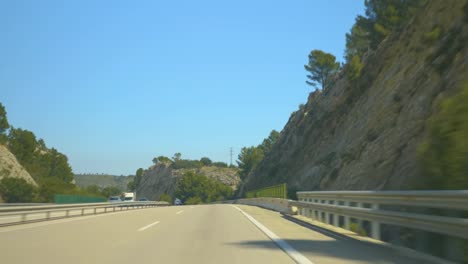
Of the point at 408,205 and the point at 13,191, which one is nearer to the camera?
the point at 408,205

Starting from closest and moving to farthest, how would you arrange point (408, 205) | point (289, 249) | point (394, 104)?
point (408, 205), point (289, 249), point (394, 104)

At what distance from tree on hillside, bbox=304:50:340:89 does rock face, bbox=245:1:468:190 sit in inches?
1085

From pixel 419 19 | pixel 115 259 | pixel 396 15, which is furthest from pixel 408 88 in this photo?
pixel 115 259

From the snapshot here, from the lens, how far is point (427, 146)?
32.1ft

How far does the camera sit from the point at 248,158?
146 metres


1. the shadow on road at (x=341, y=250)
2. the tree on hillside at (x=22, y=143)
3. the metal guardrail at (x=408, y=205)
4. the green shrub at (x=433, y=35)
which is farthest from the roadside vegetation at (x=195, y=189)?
the shadow on road at (x=341, y=250)

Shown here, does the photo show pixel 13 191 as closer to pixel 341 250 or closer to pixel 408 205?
pixel 341 250

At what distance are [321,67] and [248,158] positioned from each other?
60.6 m

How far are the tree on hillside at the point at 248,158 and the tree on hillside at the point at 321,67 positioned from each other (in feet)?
181

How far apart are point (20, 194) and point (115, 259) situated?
6908cm

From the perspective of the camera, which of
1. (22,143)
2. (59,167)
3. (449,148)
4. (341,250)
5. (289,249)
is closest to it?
(449,148)

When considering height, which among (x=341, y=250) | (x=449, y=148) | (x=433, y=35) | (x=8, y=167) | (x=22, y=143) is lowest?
(x=341, y=250)

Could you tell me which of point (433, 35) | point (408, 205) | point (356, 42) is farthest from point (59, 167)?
point (408, 205)

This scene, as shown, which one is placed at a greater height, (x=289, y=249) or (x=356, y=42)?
(x=356, y=42)
